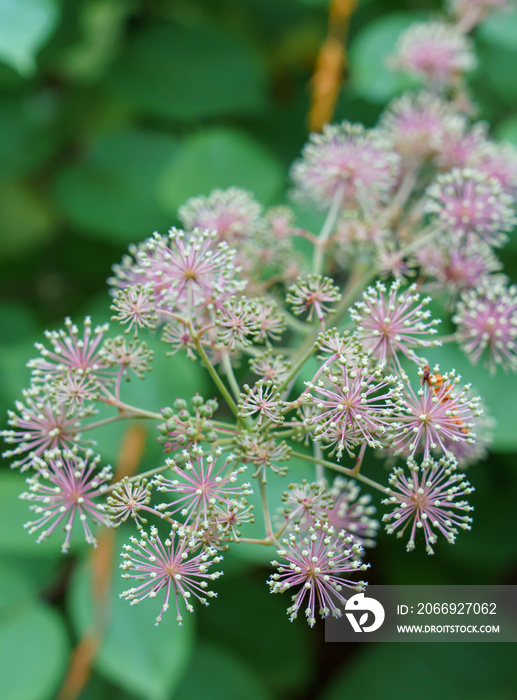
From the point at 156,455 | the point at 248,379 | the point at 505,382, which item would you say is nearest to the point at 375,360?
the point at 248,379

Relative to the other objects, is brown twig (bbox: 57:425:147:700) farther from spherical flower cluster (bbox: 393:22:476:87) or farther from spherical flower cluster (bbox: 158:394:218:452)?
spherical flower cluster (bbox: 393:22:476:87)

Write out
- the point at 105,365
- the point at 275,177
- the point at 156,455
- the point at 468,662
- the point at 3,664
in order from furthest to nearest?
the point at 468,662, the point at 275,177, the point at 156,455, the point at 3,664, the point at 105,365

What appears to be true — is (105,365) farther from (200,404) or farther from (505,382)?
(505,382)

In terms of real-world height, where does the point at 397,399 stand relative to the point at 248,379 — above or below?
below

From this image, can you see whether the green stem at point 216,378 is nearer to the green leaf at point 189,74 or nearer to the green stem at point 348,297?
the green stem at point 348,297

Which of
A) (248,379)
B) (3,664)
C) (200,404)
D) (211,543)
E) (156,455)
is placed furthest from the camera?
(156,455)

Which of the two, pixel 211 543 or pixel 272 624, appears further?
pixel 272 624

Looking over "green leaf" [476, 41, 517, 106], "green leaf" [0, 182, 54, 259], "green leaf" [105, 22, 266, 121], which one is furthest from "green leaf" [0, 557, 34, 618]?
"green leaf" [476, 41, 517, 106]

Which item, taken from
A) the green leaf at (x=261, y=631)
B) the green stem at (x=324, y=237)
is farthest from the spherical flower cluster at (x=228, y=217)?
the green leaf at (x=261, y=631)
